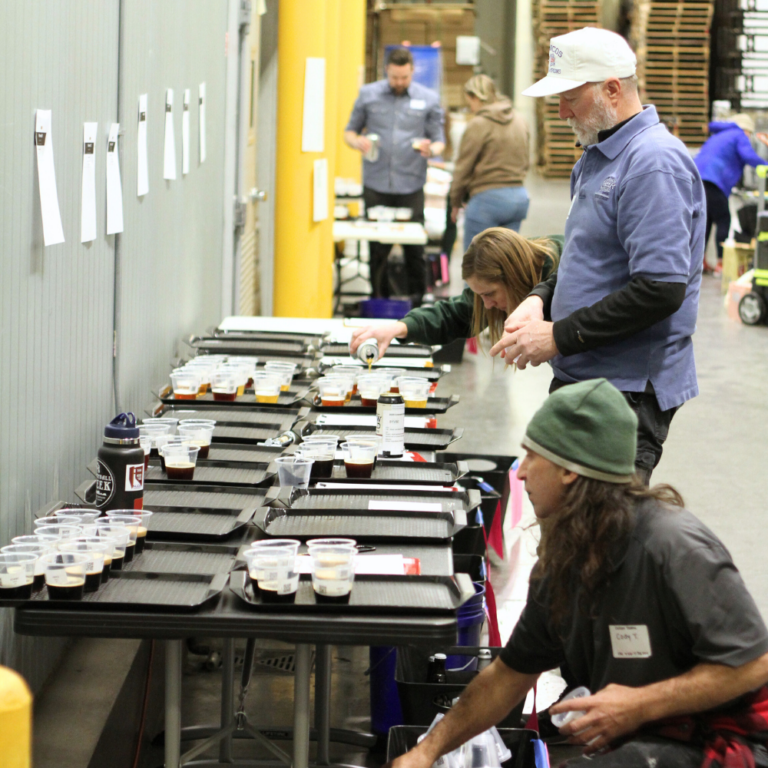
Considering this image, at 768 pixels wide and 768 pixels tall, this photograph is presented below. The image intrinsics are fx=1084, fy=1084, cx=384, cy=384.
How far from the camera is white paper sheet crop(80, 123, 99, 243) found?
11.4 feet

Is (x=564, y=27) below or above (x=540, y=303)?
above

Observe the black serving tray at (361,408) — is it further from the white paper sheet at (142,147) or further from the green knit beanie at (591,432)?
the green knit beanie at (591,432)

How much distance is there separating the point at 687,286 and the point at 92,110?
1.98m

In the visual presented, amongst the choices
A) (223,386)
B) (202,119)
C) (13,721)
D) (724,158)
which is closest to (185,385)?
(223,386)

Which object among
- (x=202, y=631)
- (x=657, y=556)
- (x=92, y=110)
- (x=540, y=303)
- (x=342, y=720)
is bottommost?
(x=342, y=720)

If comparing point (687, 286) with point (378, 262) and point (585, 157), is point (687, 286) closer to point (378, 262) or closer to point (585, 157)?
point (585, 157)

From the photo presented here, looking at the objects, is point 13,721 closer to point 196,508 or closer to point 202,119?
point 196,508

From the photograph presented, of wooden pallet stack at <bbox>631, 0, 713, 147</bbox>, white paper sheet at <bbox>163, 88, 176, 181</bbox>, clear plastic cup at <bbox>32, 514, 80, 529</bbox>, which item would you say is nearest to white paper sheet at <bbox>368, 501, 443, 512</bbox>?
clear plastic cup at <bbox>32, 514, 80, 529</bbox>

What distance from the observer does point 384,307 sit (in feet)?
29.7

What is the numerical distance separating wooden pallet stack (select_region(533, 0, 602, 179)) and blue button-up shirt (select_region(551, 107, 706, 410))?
17.9 m

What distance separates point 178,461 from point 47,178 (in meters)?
0.89

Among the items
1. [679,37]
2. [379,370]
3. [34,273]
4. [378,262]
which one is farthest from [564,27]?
[34,273]

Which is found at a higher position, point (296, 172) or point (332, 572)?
point (296, 172)

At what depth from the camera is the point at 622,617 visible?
2293 mm
